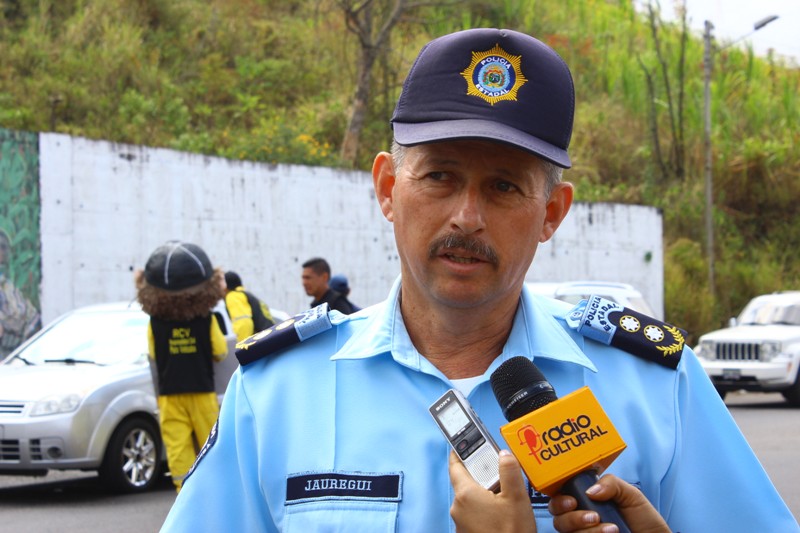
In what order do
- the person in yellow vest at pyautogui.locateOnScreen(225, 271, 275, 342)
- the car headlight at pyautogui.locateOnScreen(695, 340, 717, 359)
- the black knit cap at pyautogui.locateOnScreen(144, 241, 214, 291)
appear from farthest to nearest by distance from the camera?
the car headlight at pyautogui.locateOnScreen(695, 340, 717, 359) → the person in yellow vest at pyautogui.locateOnScreen(225, 271, 275, 342) → the black knit cap at pyautogui.locateOnScreen(144, 241, 214, 291)

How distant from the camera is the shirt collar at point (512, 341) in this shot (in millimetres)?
2318

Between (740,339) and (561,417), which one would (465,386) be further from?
(740,339)

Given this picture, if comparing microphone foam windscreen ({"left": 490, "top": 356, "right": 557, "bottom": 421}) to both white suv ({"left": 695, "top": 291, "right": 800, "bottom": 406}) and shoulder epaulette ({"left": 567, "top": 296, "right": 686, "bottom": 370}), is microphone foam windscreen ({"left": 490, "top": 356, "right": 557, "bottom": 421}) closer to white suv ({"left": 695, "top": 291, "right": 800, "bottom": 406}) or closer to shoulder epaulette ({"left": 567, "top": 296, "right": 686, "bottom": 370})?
shoulder epaulette ({"left": 567, "top": 296, "right": 686, "bottom": 370})

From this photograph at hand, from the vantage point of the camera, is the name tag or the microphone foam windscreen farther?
the name tag

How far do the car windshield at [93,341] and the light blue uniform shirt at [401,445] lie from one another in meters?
8.59

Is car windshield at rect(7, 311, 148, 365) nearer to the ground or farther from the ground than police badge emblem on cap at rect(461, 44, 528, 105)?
nearer to the ground

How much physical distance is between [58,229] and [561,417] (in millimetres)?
15316

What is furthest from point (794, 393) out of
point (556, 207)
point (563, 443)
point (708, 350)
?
point (563, 443)

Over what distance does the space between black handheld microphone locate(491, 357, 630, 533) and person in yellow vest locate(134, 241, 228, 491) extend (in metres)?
6.57

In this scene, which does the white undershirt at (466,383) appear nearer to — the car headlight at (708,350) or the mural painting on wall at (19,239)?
the mural painting on wall at (19,239)

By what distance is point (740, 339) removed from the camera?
703 inches

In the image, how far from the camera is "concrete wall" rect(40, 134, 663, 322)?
16.5 m

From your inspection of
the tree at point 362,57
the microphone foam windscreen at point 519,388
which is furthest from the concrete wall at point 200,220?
the microphone foam windscreen at point 519,388

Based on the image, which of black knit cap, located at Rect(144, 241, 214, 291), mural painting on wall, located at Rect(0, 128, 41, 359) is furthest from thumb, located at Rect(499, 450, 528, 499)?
mural painting on wall, located at Rect(0, 128, 41, 359)
